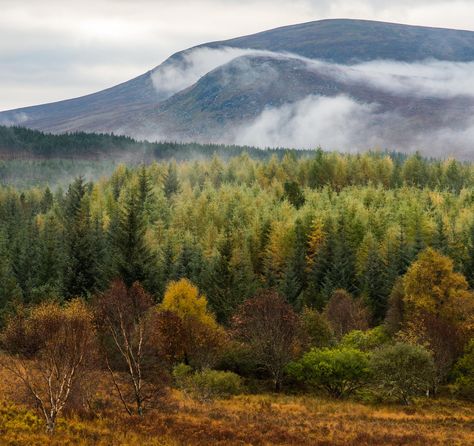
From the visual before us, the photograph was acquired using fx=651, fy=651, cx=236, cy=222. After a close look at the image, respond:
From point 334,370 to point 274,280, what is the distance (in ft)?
114

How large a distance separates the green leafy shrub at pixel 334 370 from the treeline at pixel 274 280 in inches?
4.4

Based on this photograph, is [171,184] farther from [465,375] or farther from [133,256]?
[465,375]

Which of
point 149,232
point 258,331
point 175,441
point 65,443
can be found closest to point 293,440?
point 175,441

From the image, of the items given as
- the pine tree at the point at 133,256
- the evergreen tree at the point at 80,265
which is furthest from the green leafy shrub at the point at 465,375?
the evergreen tree at the point at 80,265

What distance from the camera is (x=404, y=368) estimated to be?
4381 cm

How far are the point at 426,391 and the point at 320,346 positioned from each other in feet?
30.1

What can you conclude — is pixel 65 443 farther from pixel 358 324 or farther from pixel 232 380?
pixel 358 324

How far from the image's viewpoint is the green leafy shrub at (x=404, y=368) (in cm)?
4369

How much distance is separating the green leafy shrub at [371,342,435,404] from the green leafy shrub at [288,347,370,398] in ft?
5.37

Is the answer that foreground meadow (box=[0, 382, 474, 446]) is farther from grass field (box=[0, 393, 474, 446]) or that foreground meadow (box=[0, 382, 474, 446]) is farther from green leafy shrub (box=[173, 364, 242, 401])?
green leafy shrub (box=[173, 364, 242, 401])

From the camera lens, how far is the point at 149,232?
10319 centimetres

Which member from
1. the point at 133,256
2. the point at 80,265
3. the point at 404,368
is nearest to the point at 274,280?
the point at 133,256

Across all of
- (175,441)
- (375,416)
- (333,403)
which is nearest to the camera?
(175,441)

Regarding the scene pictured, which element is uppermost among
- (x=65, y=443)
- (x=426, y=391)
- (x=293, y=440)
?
(x=65, y=443)
